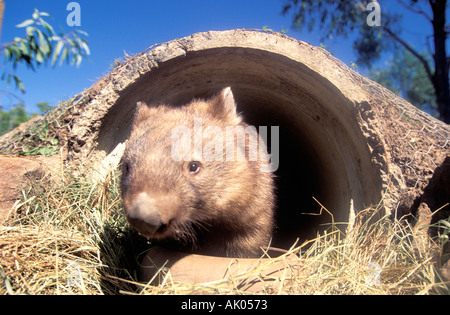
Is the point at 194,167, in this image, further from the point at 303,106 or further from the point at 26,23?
the point at 26,23

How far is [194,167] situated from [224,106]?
0.93 m

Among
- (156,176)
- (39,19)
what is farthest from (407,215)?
(39,19)

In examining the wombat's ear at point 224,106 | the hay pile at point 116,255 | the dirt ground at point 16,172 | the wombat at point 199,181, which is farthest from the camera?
the dirt ground at point 16,172

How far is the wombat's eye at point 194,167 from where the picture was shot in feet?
9.76

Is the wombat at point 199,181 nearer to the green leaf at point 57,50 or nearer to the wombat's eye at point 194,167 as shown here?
the wombat's eye at point 194,167

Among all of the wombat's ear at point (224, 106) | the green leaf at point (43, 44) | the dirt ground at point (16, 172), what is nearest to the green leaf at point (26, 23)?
the green leaf at point (43, 44)

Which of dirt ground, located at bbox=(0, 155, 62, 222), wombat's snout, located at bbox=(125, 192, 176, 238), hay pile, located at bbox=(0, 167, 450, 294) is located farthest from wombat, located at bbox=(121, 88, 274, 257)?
dirt ground, located at bbox=(0, 155, 62, 222)

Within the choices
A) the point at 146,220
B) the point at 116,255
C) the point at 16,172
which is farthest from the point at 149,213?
the point at 16,172

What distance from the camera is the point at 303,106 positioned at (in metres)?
4.73

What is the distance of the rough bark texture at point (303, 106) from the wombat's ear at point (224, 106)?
647 mm

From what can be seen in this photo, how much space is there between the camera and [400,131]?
380cm

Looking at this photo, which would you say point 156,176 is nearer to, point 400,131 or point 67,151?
point 67,151

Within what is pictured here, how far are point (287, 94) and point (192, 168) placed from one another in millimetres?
2284

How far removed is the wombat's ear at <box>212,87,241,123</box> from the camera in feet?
12.0
